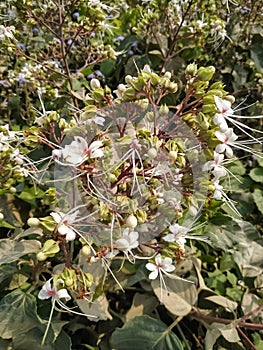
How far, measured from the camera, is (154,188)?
679mm

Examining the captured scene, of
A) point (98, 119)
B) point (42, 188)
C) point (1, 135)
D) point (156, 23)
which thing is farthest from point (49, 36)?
point (98, 119)

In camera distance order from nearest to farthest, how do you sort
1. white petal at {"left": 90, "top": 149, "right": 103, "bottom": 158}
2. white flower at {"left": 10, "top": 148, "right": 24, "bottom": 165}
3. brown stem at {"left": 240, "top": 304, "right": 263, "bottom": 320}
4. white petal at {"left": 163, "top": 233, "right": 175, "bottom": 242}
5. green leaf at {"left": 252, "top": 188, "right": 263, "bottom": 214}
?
white petal at {"left": 90, "top": 149, "right": 103, "bottom": 158} → white petal at {"left": 163, "top": 233, "right": 175, "bottom": 242} → white flower at {"left": 10, "top": 148, "right": 24, "bottom": 165} → brown stem at {"left": 240, "top": 304, "right": 263, "bottom": 320} → green leaf at {"left": 252, "top": 188, "right": 263, "bottom": 214}

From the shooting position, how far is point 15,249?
0.81 m

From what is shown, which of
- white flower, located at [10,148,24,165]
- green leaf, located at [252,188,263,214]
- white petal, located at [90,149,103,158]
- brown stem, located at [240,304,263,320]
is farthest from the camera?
green leaf, located at [252,188,263,214]

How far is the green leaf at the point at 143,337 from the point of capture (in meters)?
0.91

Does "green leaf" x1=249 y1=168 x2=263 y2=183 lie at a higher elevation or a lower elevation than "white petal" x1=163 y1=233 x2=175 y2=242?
lower

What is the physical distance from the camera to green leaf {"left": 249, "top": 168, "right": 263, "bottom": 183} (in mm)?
1340

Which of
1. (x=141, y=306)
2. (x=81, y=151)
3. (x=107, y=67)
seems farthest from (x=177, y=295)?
(x=107, y=67)

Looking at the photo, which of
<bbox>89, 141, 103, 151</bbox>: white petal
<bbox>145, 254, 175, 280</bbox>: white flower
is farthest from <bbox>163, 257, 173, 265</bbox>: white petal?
<bbox>89, 141, 103, 151</bbox>: white petal

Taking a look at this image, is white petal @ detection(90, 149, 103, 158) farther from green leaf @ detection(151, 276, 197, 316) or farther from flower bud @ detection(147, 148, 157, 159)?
green leaf @ detection(151, 276, 197, 316)

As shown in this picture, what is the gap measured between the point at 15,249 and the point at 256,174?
2.52 feet

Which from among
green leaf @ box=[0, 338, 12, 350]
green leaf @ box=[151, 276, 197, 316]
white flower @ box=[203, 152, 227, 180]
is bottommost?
green leaf @ box=[0, 338, 12, 350]

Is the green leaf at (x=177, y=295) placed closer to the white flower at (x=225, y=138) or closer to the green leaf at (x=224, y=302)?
the green leaf at (x=224, y=302)

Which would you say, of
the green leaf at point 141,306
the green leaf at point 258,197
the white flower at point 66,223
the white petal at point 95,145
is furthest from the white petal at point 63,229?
the green leaf at point 258,197
